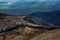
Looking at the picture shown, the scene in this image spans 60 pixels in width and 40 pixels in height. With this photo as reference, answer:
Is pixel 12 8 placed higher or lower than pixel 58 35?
higher

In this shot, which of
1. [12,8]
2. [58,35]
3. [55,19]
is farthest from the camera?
[12,8]

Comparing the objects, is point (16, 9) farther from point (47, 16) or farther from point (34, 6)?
point (47, 16)

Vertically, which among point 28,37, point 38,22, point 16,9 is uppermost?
point 16,9

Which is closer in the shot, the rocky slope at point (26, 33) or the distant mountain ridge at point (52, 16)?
the rocky slope at point (26, 33)

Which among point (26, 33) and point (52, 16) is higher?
point (52, 16)

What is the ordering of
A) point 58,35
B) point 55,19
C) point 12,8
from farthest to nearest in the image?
point 12,8 < point 55,19 < point 58,35

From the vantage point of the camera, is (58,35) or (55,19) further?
(55,19)

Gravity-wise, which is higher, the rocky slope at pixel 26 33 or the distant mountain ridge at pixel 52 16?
the distant mountain ridge at pixel 52 16

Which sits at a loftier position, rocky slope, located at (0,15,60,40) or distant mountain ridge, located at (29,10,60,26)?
distant mountain ridge, located at (29,10,60,26)

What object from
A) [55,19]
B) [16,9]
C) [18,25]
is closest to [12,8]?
[16,9]

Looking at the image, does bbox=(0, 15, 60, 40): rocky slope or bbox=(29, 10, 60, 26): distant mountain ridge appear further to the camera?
bbox=(29, 10, 60, 26): distant mountain ridge
